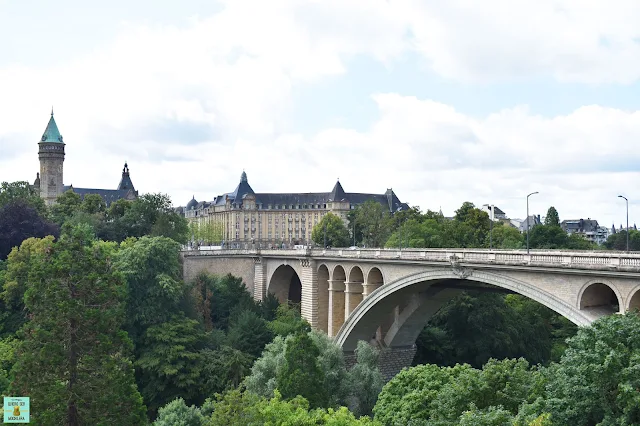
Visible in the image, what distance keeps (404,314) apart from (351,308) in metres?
3.73

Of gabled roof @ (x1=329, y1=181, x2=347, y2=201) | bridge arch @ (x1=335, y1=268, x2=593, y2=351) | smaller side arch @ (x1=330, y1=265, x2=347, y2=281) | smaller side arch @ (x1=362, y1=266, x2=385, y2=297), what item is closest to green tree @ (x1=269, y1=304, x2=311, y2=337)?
bridge arch @ (x1=335, y1=268, x2=593, y2=351)

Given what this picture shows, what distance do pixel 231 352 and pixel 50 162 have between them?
95.4 meters

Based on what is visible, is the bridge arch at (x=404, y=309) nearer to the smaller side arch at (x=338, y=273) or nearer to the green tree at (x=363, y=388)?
the smaller side arch at (x=338, y=273)

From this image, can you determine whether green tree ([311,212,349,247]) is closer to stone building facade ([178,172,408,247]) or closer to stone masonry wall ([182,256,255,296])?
stone building facade ([178,172,408,247])

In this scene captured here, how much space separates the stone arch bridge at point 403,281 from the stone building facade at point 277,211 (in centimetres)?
9081

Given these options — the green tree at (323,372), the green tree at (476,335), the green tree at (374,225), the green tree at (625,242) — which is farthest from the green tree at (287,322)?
the green tree at (625,242)

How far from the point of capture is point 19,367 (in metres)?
27.2

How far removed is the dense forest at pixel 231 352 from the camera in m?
20.6

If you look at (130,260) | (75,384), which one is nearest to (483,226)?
(130,260)

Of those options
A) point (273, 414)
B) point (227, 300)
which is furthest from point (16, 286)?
point (273, 414)

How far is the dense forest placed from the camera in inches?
810

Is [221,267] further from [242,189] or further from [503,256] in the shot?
[242,189]

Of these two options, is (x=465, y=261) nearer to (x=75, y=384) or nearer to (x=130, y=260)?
(x=75, y=384)

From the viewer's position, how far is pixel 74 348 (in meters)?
28.2
